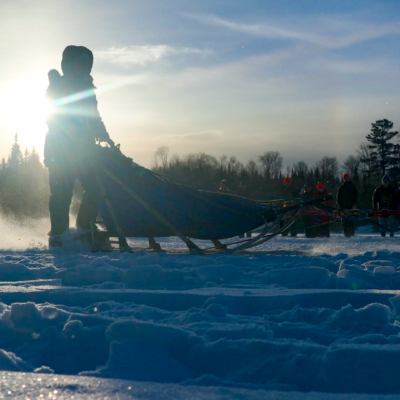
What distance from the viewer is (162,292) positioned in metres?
3.22

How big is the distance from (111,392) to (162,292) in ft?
5.06

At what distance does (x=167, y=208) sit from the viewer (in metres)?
6.70

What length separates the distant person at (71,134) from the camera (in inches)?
287

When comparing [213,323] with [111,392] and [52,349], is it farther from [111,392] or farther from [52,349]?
[111,392]

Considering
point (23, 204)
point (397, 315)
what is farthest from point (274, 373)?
point (23, 204)

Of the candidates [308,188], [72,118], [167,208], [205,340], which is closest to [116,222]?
[167,208]

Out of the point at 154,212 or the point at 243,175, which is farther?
the point at 243,175

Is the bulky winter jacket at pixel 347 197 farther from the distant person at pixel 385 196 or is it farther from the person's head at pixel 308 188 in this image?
the person's head at pixel 308 188

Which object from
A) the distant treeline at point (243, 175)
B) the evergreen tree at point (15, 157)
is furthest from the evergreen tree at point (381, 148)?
the evergreen tree at point (15, 157)

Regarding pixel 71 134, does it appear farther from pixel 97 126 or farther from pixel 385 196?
pixel 385 196

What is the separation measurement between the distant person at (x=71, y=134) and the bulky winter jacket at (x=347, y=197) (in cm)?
630

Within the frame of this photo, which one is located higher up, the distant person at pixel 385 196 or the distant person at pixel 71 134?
the distant person at pixel 71 134

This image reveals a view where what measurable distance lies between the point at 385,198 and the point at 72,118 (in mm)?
7059

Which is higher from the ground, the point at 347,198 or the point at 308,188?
the point at 308,188
